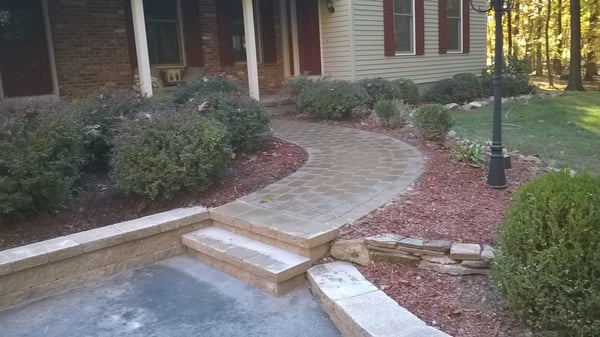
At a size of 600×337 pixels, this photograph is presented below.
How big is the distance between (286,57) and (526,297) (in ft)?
32.1

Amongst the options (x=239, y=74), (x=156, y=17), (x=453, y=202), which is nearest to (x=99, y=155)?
(x=453, y=202)

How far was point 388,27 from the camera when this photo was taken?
34.3ft

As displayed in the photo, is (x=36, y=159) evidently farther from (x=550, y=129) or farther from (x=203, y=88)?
(x=550, y=129)

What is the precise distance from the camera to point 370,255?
290cm

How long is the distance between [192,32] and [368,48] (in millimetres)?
3687

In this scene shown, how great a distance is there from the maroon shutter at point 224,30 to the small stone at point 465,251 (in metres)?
8.25

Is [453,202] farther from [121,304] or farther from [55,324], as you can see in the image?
[55,324]

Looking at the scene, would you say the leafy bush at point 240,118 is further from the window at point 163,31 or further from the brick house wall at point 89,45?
the window at point 163,31

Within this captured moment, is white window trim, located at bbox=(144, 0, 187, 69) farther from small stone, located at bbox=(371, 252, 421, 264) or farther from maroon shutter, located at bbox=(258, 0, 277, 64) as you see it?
small stone, located at bbox=(371, 252, 421, 264)

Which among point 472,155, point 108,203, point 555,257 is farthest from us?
point 472,155

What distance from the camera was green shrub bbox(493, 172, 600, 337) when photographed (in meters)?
1.85

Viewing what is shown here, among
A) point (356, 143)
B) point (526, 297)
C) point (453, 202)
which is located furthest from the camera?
point (356, 143)

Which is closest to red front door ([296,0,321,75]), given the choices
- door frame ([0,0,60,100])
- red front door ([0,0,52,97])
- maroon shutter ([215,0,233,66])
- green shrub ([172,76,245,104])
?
maroon shutter ([215,0,233,66])

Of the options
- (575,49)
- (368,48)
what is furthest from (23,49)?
(575,49)
